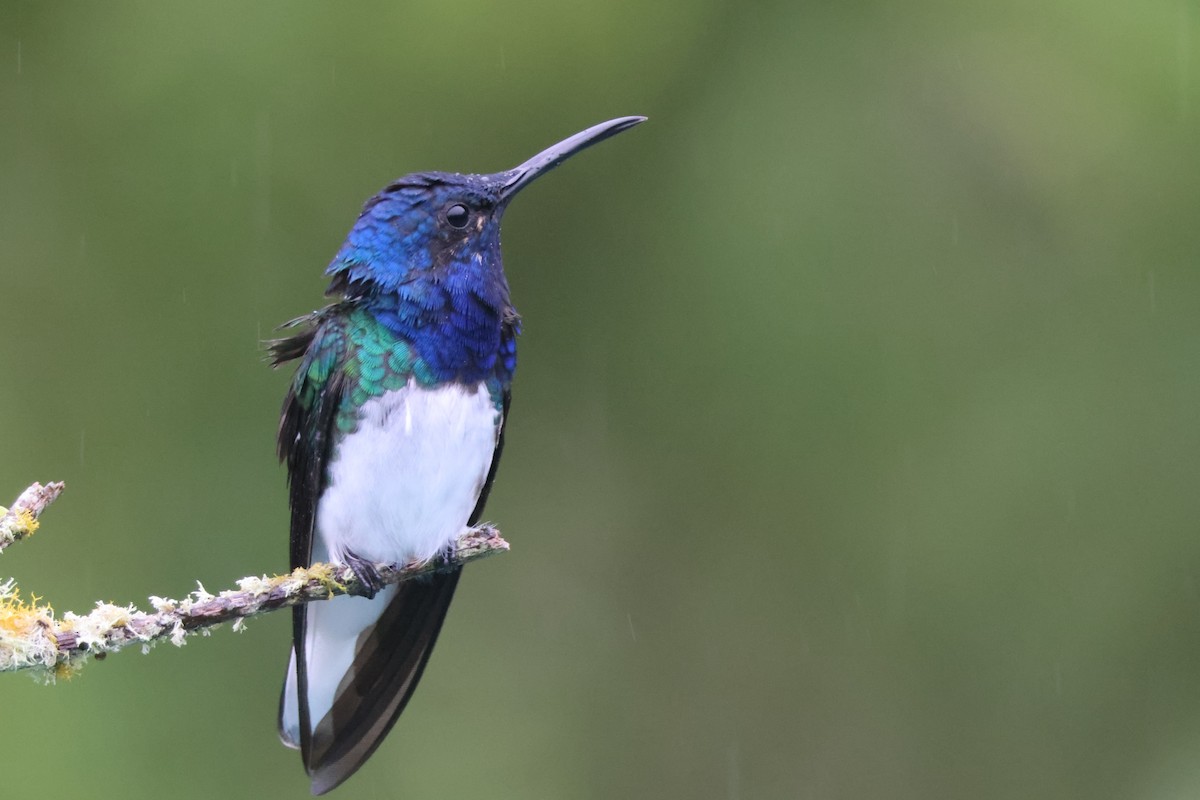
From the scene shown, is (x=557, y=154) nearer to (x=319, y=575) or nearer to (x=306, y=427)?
(x=306, y=427)

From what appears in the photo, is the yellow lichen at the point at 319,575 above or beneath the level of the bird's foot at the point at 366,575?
above

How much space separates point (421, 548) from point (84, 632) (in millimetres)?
1351

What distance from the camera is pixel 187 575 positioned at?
18.3 feet

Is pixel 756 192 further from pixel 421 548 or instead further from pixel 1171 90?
pixel 421 548

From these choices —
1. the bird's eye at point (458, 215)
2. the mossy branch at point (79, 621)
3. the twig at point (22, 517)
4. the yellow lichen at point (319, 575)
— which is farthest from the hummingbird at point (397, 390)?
the twig at point (22, 517)

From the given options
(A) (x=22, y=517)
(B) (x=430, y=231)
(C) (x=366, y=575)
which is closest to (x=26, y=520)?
(A) (x=22, y=517)

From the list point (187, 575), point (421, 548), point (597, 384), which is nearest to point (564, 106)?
point (597, 384)

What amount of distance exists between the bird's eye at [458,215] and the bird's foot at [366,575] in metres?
0.86

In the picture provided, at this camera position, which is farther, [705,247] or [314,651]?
[705,247]

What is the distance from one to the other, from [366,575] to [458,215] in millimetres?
→ 914

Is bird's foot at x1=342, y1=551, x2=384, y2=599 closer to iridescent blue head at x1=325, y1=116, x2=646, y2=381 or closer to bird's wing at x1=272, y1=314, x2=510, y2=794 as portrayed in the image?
bird's wing at x1=272, y1=314, x2=510, y2=794

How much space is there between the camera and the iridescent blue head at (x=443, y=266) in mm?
3252

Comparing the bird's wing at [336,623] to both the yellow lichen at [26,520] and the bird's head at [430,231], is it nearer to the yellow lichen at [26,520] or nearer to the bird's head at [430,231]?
the bird's head at [430,231]

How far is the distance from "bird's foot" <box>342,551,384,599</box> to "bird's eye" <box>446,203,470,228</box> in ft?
2.81
